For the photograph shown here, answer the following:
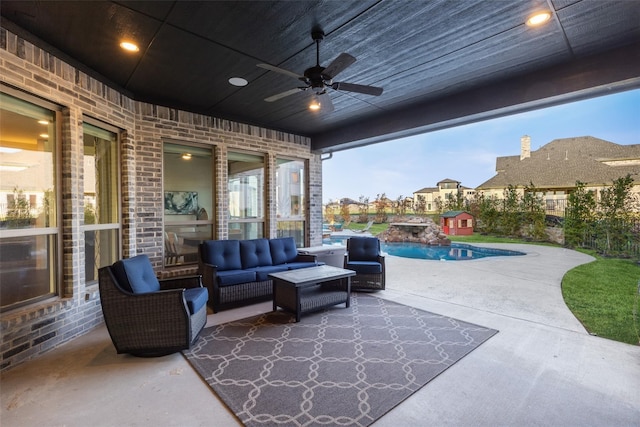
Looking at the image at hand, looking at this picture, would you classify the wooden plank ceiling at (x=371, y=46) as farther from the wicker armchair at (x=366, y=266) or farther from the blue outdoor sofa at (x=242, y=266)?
the wicker armchair at (x=366, y=266)

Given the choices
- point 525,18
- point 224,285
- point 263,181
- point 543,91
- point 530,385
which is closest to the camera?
point 530,385

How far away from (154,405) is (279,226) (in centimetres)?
429

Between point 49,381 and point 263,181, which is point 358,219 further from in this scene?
point 49,381

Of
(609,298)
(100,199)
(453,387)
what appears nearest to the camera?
(453,387)

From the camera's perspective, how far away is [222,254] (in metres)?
4.53

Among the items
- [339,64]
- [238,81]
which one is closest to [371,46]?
[339,64]

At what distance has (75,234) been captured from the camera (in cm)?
316

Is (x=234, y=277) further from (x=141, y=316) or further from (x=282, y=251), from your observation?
(x=141, y=316)

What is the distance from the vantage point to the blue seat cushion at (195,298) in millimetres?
2957

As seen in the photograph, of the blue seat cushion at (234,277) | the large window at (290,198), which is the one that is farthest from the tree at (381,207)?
the blue seat cushion at (234,277)

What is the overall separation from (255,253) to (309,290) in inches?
49.5

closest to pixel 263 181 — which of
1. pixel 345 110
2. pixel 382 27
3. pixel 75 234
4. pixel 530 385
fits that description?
pixel 345 110

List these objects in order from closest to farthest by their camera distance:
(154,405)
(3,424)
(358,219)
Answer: (3,424) < (154,405) < (358,219)

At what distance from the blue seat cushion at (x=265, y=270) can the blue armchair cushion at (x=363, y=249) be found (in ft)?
4.65
